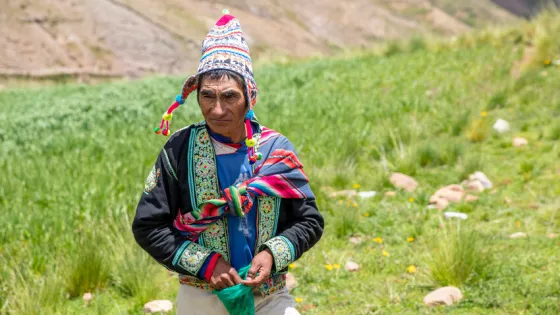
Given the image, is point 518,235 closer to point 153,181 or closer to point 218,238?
point 218,238

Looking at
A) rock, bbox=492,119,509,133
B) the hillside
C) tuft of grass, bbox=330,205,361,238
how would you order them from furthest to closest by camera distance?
the hillside
rock, bbox=492,119,509,133
tuft of grass, bbox=330,205,361,238

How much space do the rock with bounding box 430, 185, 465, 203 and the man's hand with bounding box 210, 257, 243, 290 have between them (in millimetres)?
4052

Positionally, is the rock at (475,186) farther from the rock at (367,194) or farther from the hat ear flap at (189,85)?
the hat ear flap at (189,85)

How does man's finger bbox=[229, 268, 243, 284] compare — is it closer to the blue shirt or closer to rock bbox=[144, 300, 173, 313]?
the blue shirt

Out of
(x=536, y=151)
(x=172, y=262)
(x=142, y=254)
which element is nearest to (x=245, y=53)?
(x=172, y=262)

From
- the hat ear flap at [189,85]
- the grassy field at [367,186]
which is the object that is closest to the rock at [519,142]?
the grassy field at [367,186]

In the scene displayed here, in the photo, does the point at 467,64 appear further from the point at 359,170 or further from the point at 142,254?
the point at 142,254

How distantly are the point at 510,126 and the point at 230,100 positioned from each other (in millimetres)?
6743

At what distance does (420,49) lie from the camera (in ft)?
52.1

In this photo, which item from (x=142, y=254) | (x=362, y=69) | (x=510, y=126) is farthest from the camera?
(x=362, y=69)

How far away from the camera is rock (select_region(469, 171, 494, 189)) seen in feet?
21.8

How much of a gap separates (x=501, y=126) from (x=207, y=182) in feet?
21.8

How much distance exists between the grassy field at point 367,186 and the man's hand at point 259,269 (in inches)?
74.2

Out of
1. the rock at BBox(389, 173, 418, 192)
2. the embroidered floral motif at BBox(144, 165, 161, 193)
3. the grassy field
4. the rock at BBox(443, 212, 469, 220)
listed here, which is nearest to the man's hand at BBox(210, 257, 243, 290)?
the embroidered floral motif at BBox(144, 165, 161, 193)
